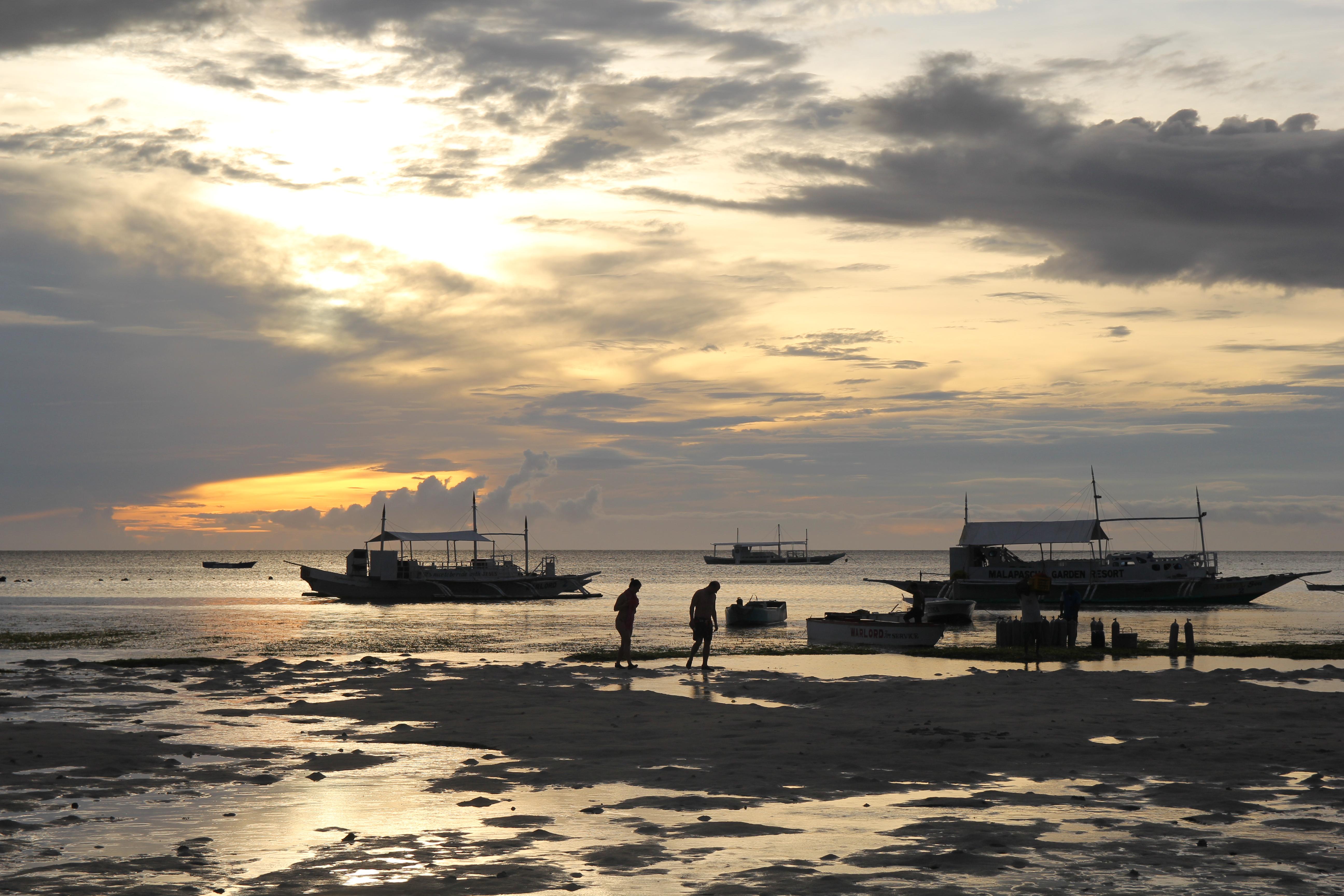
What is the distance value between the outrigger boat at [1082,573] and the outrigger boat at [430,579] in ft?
98.2

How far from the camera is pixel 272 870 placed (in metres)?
9.05

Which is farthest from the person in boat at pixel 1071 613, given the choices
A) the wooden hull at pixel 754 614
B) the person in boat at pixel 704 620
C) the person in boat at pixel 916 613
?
the wooden hull at pixel 754 614

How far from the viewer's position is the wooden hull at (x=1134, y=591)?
78438mm

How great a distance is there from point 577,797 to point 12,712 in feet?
40.2

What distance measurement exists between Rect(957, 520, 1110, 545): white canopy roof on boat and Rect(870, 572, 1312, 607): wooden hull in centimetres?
298

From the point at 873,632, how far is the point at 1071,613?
6.24 m

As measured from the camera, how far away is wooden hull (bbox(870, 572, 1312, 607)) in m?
78.4

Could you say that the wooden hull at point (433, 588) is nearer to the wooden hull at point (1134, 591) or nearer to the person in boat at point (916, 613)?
the wooden hull at point (1134, 591)

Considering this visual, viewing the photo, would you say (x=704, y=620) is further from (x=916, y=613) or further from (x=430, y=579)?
(x=430, y=579)

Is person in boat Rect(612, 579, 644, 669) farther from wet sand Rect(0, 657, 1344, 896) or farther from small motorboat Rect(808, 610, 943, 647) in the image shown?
small motorboat Rect(808, 610, 943, 647)

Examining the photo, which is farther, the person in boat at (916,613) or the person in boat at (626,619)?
the person in boat at (916,613)

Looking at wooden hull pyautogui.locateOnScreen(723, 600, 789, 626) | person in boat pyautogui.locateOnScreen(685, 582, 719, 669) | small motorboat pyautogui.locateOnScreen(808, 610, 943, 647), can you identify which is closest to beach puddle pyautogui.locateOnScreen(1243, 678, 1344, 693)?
person in boat pyautogui.locateOnScreen(685, 582, 719, 669)

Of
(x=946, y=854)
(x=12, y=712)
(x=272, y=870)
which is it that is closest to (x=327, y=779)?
(x=272, y=870)

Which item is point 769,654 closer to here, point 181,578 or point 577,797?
point 577,797
